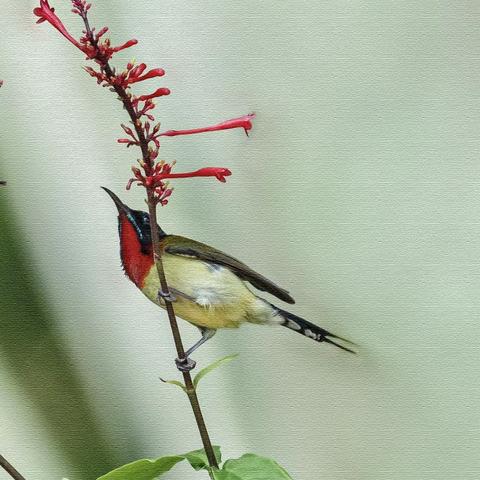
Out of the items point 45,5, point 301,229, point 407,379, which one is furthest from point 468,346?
point 45,5

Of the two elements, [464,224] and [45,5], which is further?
[464,224]

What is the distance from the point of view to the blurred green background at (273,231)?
0.72m

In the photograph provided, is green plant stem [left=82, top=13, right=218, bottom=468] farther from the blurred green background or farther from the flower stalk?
the blurred green background

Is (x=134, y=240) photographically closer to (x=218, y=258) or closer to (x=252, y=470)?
(x=218, y=258)

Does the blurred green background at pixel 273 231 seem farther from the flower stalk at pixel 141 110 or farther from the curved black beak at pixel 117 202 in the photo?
the flower stalk at pixel 141 110

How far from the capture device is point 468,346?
30.0 inches

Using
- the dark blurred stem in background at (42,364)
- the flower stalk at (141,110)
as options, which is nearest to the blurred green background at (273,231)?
the dark blurred stem in background at (42,364)

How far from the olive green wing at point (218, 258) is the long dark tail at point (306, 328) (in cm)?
1

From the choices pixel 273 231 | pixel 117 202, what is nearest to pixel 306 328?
pixel 273 231

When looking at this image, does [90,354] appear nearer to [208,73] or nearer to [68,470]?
[68,470]

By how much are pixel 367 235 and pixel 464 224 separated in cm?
9

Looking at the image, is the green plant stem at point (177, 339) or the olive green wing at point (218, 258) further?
the olive green wing at point (218, 258)

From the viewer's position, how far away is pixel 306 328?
0.75 m

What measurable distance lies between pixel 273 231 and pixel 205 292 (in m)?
0.09
